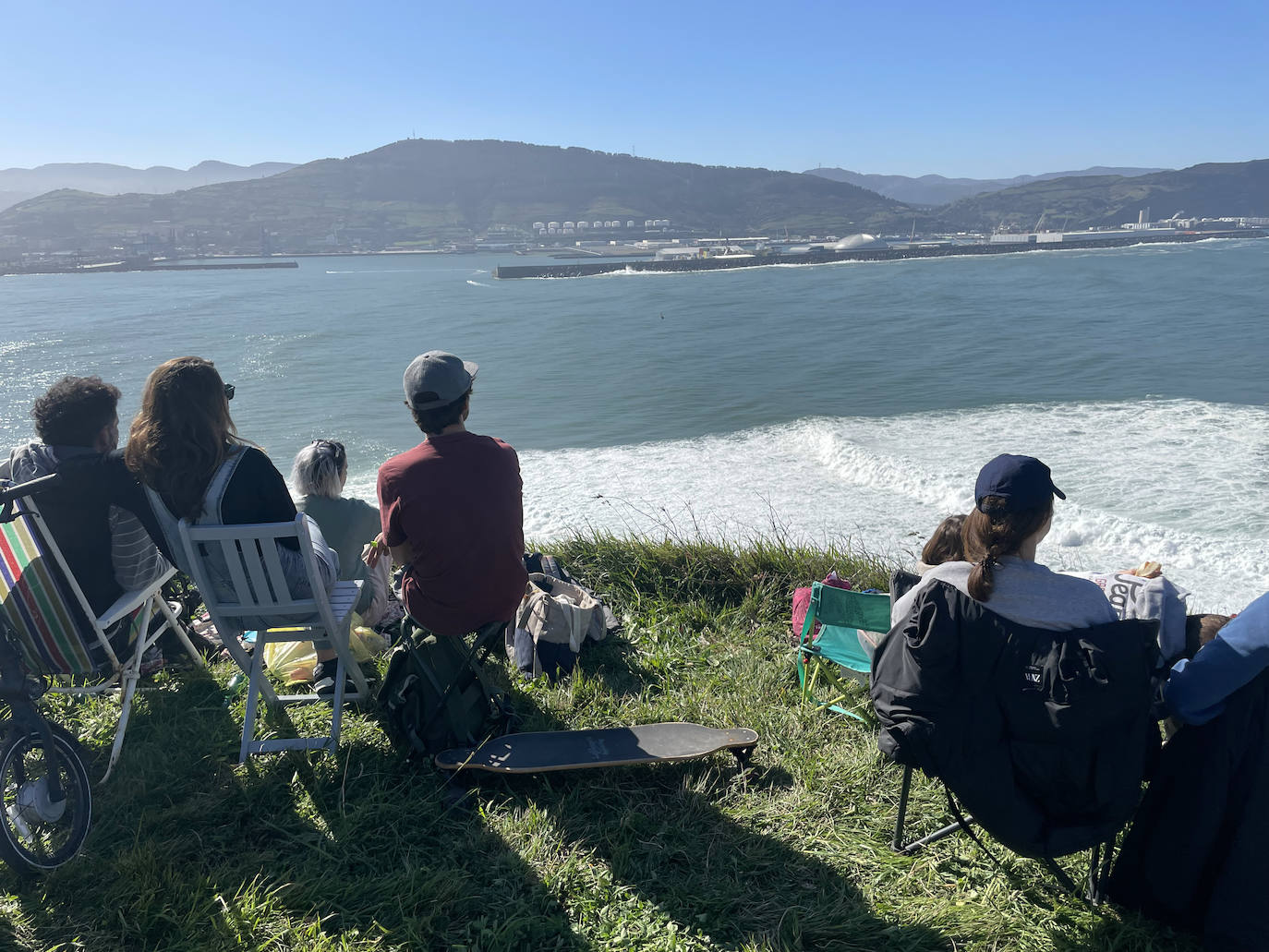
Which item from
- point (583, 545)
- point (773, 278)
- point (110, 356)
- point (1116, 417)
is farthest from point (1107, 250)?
point (583, 545)

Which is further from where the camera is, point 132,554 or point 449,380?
point 132,554

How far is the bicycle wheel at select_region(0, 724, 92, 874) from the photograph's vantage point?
2543mm

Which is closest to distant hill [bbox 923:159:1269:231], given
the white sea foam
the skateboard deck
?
the white sea foam

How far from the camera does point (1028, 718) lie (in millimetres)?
2205

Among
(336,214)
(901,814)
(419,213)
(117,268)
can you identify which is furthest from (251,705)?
(419,213)

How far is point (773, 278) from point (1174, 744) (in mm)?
76755

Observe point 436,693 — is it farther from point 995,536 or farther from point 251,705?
point 995,536

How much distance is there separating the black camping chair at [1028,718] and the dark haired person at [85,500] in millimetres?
3212

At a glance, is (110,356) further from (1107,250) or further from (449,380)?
(1107,250)

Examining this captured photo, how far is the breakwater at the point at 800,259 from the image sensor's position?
91.7 meters

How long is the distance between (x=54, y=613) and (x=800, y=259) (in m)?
106

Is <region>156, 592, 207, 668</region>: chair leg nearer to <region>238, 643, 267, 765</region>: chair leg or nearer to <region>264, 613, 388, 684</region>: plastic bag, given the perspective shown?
<region>264, 613, 388, 684</region>: plastic bag

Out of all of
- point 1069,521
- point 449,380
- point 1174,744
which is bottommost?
point 1069,521

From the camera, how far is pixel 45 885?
2539 millimetres
